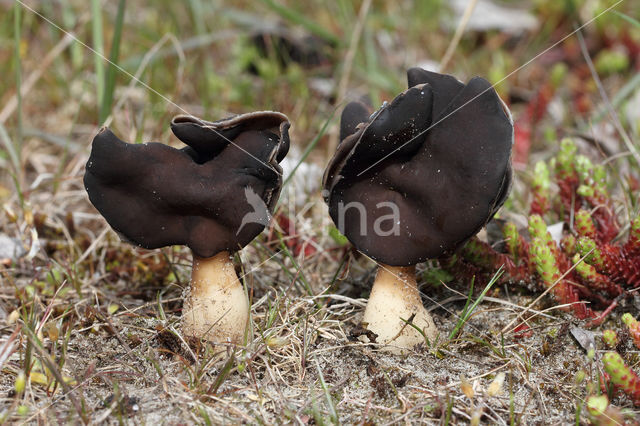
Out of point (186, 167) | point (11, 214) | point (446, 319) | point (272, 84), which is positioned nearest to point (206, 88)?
point (272, 84)

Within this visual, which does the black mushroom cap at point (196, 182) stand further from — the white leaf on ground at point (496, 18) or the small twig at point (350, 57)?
the white leaf on ground at point (496, 18)

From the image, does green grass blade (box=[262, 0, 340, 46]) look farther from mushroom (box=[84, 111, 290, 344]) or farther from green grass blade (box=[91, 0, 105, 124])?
mushroom (box=[84, 111, 290, 344])

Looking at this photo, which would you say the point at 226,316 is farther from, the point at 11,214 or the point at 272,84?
the point at 272,84

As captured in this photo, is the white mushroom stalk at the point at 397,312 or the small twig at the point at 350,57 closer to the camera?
the white mushroom stalk at the point at 397,312

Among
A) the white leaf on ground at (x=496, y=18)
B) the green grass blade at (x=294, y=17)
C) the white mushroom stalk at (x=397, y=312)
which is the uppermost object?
the green grass blade at (x=294, y=17)

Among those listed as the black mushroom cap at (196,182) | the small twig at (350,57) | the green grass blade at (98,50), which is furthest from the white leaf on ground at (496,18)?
the black mushroom cap at (196,182)

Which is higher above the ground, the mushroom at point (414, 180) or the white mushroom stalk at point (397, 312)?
the mushroom at point (414, 180)

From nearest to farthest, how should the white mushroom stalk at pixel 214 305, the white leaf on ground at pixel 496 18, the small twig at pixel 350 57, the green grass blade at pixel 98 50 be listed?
the white mushroom stalk at pixel 214 305
the green grass blade at pixel 98 50
the small twig at pixel 350 57
the white leaf on ground at pixel 496 18
